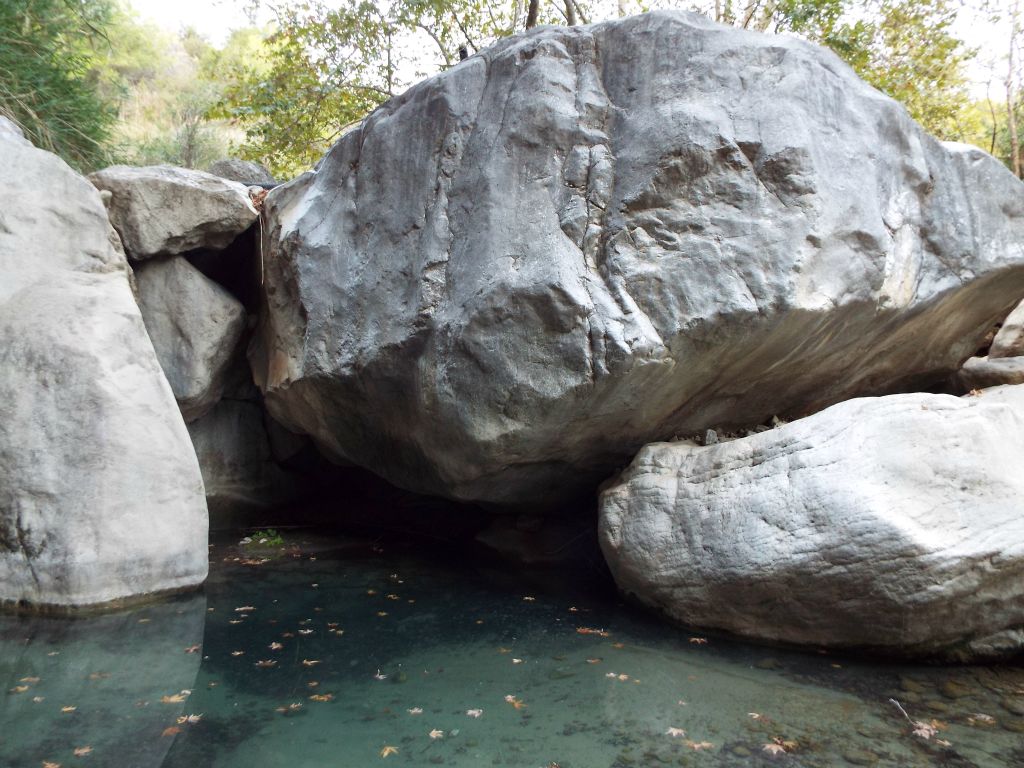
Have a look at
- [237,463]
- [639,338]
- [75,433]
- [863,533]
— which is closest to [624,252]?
[639,338]

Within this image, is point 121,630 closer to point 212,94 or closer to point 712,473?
point 712,473

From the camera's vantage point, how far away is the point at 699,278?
235 inches

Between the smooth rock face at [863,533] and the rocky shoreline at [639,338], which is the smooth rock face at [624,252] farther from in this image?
the smooth rock face at [863,533]

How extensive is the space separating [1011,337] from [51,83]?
38.3ft

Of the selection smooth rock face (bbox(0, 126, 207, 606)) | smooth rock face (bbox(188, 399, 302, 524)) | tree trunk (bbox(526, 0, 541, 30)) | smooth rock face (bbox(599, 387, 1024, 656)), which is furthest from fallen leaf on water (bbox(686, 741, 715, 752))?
tree trunk (bbox(526, 0, 541, 30))

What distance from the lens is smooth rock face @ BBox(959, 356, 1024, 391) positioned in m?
7.18

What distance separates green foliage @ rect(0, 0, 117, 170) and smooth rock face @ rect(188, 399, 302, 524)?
168 inches

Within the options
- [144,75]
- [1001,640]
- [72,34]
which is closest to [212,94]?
[144,75]

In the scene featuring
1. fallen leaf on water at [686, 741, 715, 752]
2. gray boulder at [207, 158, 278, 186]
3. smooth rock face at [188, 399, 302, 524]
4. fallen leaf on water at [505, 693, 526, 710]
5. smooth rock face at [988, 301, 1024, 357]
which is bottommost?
fallen leaf on water at [505, 693, 526, 710]

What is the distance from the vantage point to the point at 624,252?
20.1ft

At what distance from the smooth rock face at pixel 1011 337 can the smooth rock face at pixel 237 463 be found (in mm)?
7883

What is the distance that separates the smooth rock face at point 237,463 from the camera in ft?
29.3

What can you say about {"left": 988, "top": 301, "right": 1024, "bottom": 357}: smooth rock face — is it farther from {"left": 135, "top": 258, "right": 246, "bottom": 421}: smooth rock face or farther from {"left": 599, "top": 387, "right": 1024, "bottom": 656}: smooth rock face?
{"left": 135, "top": 258, "right": 246, "bottom": 421}: smooth rock face

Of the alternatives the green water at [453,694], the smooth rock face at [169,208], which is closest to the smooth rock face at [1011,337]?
the green water at [453,694]
